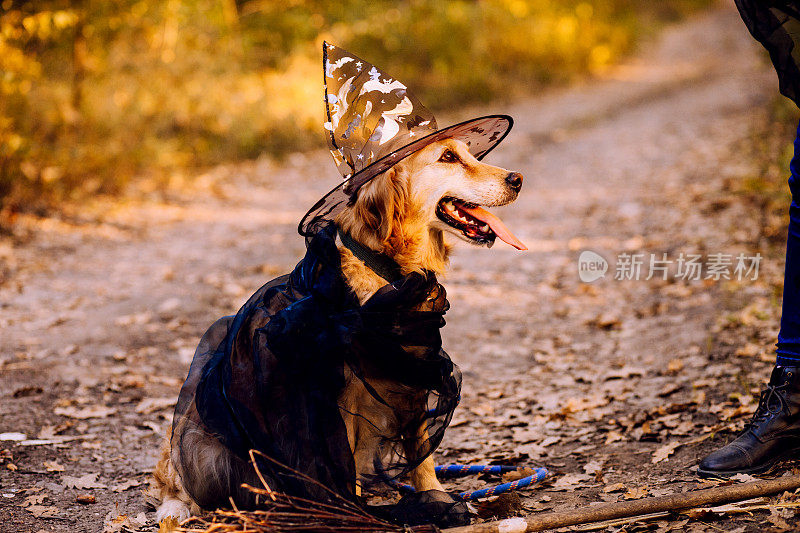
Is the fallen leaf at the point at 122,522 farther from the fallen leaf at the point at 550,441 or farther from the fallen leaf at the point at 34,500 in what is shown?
the fallen leaf at the point at 550,441

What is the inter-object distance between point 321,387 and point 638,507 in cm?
122

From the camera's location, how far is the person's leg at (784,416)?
2.87 metres

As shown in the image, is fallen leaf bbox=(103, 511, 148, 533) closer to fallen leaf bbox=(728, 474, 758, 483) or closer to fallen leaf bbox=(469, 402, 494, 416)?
fallen leaf bbox=(469, 402, 494, 416)

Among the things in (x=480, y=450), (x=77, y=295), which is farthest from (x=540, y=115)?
(x=480, y=450)

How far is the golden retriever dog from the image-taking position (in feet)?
9.03

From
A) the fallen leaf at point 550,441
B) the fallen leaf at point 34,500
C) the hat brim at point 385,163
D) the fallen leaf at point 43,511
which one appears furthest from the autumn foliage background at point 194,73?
the fallen leaf at point 550,441

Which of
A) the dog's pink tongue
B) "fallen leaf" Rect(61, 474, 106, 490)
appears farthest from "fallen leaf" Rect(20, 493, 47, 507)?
the dog's pink tongue

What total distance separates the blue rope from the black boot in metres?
0.70

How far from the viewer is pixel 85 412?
13.5 ft

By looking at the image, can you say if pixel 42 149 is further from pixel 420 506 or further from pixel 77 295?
pixel 420 506

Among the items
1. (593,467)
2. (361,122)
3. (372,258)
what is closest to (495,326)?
(593,467)

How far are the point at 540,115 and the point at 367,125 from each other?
12.1 m

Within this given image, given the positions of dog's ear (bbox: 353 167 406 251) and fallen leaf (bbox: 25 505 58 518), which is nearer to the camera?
dog's ear (bbox: 353 167 406 251)

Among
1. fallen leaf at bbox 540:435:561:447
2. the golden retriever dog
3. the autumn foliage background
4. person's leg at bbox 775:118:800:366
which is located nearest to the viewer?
the golden retriever dog
